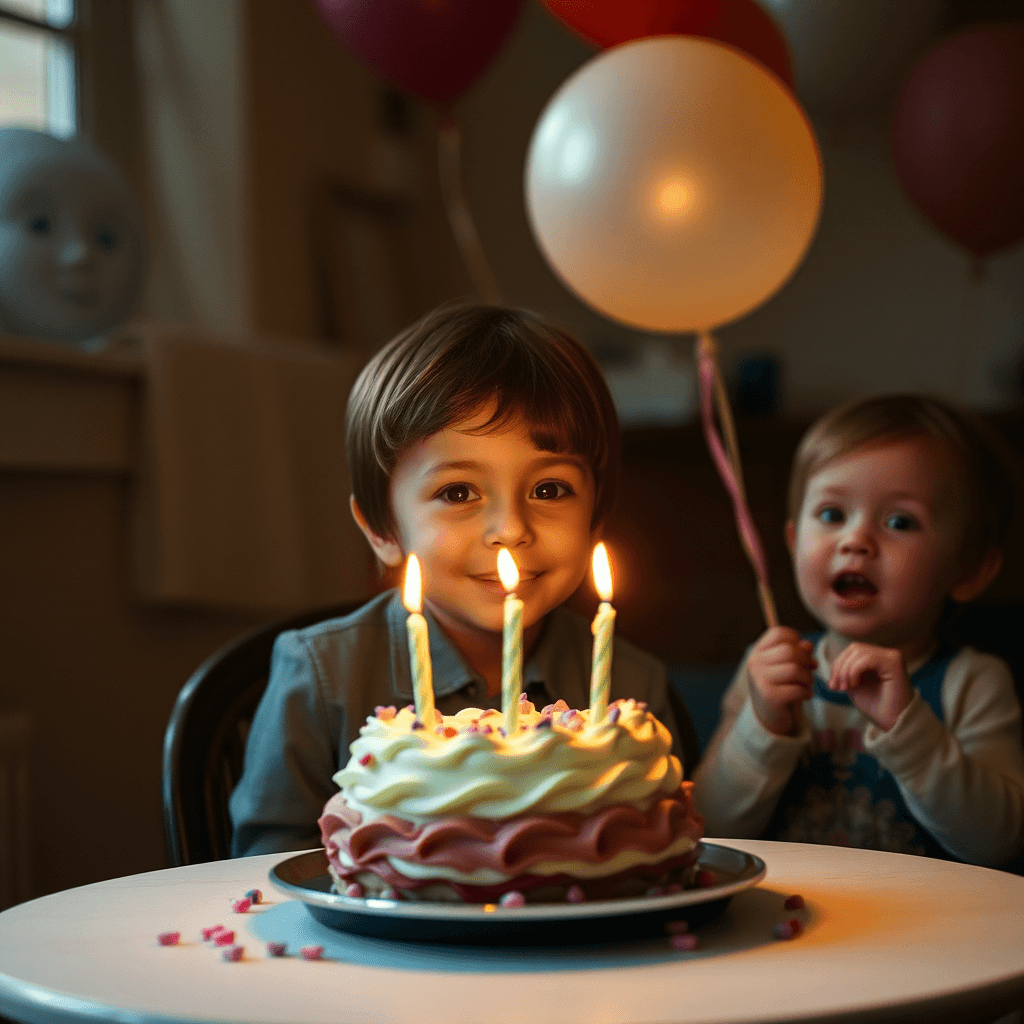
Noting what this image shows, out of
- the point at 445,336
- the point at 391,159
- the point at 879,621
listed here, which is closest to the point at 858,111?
the point at 391,159

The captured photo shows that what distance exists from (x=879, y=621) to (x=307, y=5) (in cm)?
247

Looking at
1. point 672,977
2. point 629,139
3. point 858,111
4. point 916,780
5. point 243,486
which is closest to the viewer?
point 672,977

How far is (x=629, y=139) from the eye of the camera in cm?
160

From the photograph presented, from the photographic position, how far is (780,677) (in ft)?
4.10

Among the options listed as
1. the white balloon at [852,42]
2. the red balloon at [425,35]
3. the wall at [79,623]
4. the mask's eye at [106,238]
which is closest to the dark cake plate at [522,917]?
the wall at [79,623]

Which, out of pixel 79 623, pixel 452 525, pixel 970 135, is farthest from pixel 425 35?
pixel 452 525

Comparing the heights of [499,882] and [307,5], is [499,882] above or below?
below

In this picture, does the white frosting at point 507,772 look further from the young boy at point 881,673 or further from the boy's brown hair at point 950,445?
the boy's brown hair at point 950,445

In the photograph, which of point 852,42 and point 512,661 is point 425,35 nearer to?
point 852,42

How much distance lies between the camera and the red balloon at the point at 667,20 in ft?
5.93

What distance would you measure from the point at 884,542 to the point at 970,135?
1274 mm

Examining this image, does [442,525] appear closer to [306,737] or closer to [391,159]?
[306,737]

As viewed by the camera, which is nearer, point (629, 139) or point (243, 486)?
point (629, 139)

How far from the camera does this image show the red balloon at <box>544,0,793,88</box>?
181 centimetres
